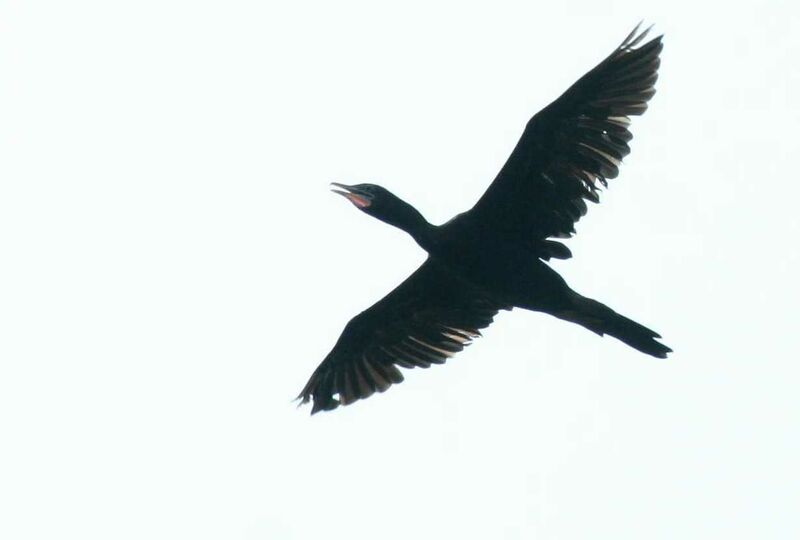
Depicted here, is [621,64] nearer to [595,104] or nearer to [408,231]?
[595,104]

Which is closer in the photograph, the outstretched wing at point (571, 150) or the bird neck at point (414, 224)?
the outstretched wing at point (571, 150)

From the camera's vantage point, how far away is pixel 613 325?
13.7 m

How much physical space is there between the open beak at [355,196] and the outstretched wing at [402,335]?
3.49 ft

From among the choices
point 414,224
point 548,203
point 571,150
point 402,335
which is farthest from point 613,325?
point 402,335

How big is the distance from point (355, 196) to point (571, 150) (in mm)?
1983

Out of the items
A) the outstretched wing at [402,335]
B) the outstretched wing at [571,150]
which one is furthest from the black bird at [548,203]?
the outstretched wing at [402,335]

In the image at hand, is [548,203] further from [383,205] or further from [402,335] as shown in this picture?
[402,335]

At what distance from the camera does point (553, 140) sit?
13.6 m

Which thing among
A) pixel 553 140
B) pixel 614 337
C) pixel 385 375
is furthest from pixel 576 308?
pixel 385 375

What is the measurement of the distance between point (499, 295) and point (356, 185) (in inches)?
62.9

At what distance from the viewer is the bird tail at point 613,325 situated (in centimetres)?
1355

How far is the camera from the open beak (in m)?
14.2

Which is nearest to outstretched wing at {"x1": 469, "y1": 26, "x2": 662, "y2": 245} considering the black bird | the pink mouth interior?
the black bird

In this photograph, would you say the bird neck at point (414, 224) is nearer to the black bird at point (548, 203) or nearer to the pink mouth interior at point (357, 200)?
the black bird at point (548, 203)
